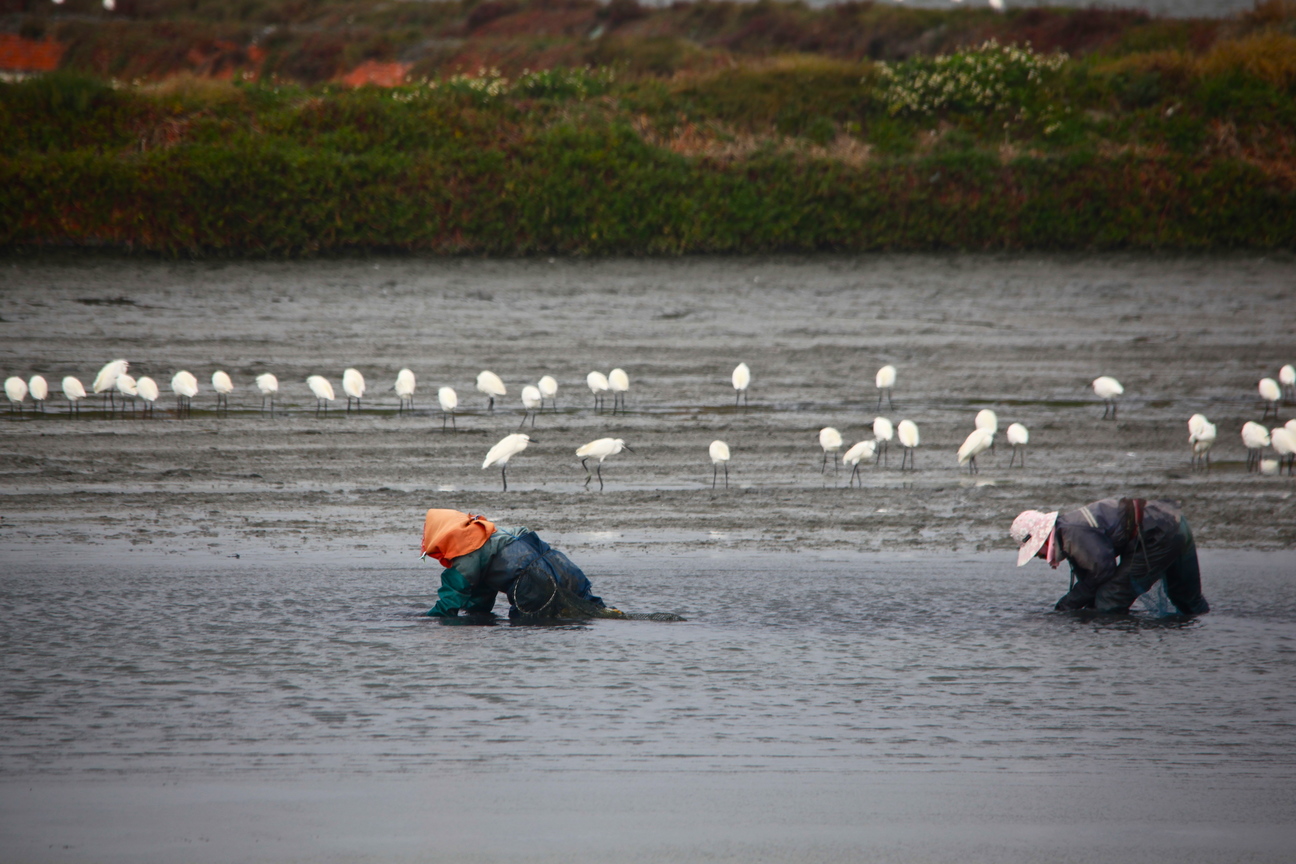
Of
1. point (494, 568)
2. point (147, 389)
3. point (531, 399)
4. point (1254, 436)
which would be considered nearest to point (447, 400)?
point (531, 399)

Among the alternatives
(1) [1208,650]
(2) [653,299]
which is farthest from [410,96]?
(1) [1208,650]

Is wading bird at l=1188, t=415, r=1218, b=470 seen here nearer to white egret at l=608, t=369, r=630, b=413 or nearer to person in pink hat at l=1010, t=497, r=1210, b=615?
person in pink hat at l=1010, t=497, r=1210, b=615

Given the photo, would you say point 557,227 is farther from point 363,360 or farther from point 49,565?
point 49,565

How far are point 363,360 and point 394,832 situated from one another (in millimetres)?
11185

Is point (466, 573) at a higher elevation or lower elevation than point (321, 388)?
lower

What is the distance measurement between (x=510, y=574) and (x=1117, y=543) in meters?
4.02

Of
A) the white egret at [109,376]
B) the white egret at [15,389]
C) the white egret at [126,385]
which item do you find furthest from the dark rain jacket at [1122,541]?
the white egret at [15,389]

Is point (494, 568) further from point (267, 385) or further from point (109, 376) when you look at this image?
point (109, 376)

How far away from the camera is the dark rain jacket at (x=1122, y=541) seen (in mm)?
8312

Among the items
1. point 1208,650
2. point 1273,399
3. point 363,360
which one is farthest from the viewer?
point 363,360

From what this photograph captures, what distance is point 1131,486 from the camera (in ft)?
40.4

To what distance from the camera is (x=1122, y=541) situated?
8.41 meters

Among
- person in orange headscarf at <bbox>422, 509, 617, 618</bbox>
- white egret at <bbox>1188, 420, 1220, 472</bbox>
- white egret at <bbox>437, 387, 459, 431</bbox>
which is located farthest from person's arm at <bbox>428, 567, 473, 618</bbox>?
white egret at <bbox>1188, 420, 1220, 472</bbox>

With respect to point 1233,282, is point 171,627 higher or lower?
lower
